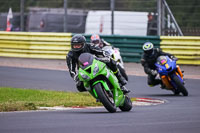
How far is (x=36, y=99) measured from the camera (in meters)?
12.0

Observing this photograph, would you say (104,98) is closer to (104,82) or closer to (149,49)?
(104,82)

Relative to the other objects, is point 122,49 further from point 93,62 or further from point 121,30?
point 93,62

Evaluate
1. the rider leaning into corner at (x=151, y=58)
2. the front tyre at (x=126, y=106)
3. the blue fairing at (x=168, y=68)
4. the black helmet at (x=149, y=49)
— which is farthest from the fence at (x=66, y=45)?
the front tyre at (x=126, y=106)

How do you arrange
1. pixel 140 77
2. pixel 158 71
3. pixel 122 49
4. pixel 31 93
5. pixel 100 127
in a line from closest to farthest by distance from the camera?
pixel 100 127
pixel 31 93
pixel 158 71
pixel 140 77
pixel 122 49

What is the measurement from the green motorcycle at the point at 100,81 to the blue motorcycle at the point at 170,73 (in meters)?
3.90

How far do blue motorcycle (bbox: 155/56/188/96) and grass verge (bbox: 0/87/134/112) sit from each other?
1.90 meters

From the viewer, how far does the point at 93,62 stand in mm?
9203

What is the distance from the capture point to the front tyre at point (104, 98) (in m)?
8.88

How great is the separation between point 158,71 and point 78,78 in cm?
448

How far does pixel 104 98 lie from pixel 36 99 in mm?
3410

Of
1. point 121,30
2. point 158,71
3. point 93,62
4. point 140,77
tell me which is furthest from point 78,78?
point 121,30

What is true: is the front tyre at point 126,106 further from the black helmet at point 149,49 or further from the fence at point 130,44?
the fence at point 130,44

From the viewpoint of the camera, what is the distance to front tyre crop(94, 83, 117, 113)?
8.88 meters

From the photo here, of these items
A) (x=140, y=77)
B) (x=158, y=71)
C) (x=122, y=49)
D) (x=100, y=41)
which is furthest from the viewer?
(x=122, y=49)
